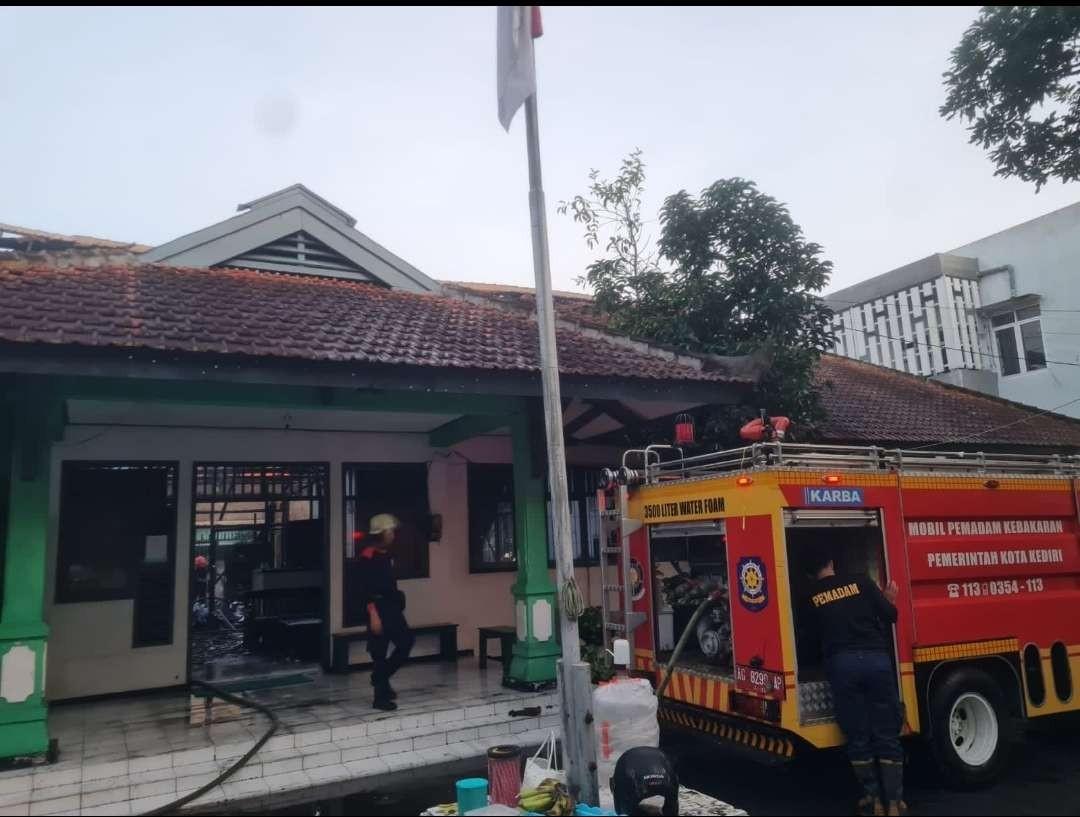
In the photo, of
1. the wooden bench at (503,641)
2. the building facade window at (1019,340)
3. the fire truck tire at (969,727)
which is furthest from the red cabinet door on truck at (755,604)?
the building facade window at (1019,340)

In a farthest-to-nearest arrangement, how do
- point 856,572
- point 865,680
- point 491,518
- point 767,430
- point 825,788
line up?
point 491,518 < point 767,430 < point 856,572 < point 825,788 < point 865,680

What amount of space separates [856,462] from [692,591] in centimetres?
171

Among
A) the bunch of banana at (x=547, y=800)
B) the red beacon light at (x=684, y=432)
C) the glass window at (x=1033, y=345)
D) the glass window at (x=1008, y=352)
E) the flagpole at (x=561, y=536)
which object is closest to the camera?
the bunch of banana at (x=547, y=800)

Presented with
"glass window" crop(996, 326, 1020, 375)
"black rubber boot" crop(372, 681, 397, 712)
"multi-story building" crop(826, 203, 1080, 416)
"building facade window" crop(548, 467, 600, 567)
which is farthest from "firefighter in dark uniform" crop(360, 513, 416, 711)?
"glass window" crop(996, 326, 1020, 375)

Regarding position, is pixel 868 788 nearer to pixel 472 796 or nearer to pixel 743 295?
pixel 472 796

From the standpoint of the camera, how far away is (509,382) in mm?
7559

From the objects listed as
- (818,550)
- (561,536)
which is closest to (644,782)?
(561,536)

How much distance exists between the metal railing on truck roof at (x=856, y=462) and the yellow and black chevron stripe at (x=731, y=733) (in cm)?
188

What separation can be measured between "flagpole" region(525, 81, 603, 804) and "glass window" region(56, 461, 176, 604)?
5.87 meters

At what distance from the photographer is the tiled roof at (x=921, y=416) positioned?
12148mm

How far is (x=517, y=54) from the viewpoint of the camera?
5.36 metres

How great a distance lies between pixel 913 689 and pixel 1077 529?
107 inches

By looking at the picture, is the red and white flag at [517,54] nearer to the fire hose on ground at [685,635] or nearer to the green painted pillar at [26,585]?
the fire hose on ground at [685,635]

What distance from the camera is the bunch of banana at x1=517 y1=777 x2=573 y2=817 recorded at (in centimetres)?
474
